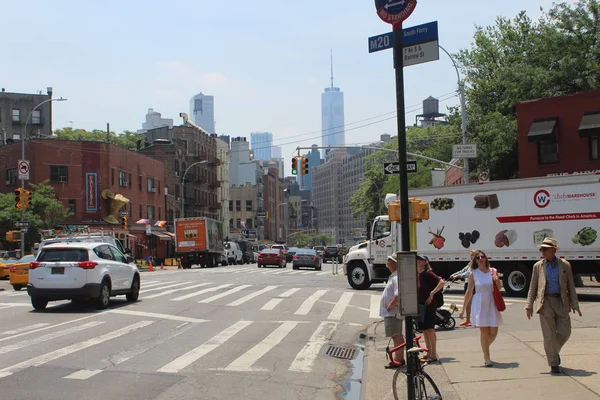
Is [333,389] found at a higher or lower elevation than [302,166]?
lower

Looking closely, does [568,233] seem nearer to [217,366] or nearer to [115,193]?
[217,366]

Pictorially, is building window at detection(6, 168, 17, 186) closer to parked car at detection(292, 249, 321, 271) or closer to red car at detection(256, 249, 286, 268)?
red car at detection(256, 249, 286, 268)

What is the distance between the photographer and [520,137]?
3397 centimetres

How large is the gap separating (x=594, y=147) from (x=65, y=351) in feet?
88.6

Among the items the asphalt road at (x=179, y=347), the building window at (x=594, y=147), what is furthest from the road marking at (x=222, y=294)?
the building window at (x=594, y=147)

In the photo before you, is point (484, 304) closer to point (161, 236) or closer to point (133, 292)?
point (133, 292)

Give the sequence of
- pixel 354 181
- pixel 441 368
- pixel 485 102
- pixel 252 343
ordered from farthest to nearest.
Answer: pixel 354 181, pixel 485 102, pixel 252 343, pixel 441 368

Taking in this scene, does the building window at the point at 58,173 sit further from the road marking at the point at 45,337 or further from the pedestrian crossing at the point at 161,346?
the road marking at the point at 45,337

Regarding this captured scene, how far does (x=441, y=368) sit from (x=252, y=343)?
3.99 m

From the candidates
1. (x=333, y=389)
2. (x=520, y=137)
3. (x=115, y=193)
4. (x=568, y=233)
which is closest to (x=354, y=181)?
(x=115, y=193)

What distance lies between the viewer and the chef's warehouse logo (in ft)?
67.0

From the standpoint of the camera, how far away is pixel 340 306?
1989 centimetres

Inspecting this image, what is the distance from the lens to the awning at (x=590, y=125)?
30016mm

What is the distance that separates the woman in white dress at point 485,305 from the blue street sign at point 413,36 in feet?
13.2
